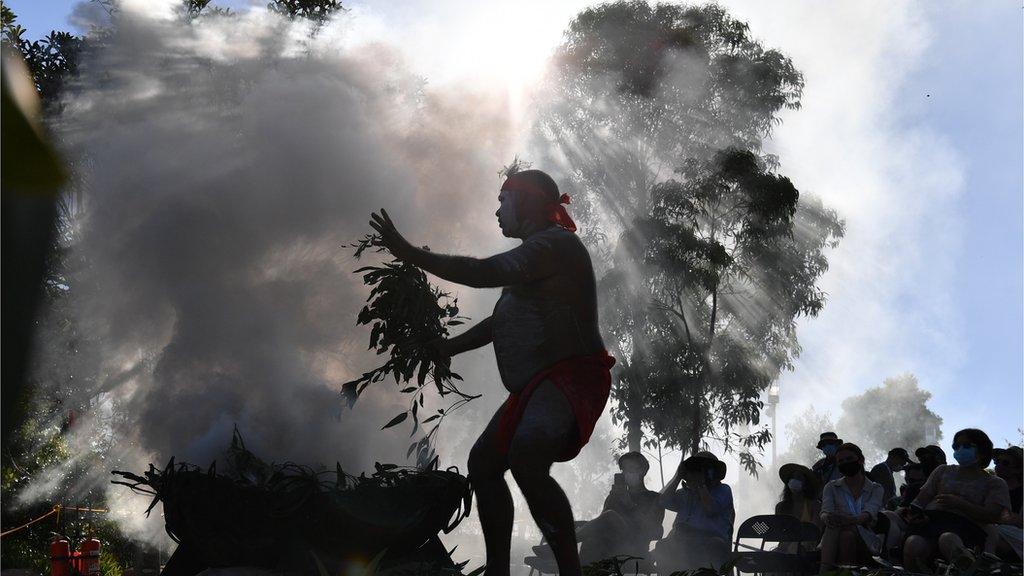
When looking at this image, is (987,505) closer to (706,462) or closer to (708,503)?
(708,503)

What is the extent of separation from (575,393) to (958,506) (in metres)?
2.43

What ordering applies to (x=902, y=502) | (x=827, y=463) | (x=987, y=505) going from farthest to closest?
(x=827, y=463) < (x=902, y=502) < (x=987, y=505)

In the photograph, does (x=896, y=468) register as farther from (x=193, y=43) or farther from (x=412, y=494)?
(x=193, y=43)

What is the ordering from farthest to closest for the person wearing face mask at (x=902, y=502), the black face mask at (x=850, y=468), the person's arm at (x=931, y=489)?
the black face mask at (x=850, y=468), the person wearing face mask at (x=902, y=502), the person's arm at (x=931, y=489)

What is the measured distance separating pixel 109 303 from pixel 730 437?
13018 millimetres

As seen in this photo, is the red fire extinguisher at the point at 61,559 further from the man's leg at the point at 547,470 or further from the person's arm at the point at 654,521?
the person's arm at the point at 654,521

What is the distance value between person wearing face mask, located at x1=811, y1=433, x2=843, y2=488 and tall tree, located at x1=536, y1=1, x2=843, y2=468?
10.4m

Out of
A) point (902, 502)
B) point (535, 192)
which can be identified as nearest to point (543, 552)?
point (902, 502)

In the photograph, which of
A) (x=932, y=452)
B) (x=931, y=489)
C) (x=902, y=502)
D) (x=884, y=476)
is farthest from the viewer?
(x=884, y=476)

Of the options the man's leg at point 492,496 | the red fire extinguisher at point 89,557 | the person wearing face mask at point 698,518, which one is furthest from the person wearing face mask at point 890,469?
the red fire extinguisher at point 89,557

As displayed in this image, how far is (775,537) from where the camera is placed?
19.3ft

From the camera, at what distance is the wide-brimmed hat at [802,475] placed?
275 inches

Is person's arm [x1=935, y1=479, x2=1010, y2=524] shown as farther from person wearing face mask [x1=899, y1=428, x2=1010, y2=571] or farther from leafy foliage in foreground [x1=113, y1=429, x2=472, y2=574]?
leafy foliage in foreground [x1=113, y1=429, x2=472, y2=574]

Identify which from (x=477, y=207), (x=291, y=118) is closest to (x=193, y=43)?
(x=291, y=118)
